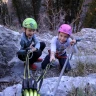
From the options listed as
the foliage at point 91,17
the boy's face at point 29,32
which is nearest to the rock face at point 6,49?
the boy's face at point 29,32

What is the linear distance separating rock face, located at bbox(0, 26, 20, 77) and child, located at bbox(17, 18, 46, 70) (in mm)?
285

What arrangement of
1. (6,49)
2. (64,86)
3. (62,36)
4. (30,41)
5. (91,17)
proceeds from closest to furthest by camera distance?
(64,86) → (62,36) → (30,41) → (6,49) → (91,17)

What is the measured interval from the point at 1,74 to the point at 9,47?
532 mm

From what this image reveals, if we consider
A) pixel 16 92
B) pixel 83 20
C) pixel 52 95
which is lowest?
pixel 83 20

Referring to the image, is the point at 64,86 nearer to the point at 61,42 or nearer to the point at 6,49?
the point at 61,42

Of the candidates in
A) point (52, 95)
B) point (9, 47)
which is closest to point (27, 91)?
point (52, 95)

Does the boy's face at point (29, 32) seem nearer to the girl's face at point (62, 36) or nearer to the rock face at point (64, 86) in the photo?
the girl's face at point (62, 36)

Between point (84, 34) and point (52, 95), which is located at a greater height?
point (52, 95)

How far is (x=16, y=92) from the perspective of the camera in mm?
3271

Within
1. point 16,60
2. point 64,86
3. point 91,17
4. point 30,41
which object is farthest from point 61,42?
point 91,17

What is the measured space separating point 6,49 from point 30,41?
510mm

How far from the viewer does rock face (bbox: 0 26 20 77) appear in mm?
4621

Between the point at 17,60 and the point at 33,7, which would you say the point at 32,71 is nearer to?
the point at 17,60

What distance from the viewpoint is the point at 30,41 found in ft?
14.8
